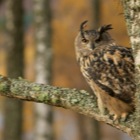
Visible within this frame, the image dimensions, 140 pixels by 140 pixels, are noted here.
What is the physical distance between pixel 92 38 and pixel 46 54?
20.8ft

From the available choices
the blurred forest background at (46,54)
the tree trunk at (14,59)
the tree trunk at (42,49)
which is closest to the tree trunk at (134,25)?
the blurred forest background at (46,54)

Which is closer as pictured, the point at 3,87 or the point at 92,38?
the point at 3,87

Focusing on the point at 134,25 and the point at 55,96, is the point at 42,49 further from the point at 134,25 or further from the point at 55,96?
the point at 134,25

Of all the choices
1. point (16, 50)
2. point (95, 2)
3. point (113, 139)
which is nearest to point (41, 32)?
point (16, 50)

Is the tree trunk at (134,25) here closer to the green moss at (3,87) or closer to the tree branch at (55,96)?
the tree branch at (55,96)

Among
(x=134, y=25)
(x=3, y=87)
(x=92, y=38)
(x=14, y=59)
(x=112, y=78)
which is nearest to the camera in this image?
(x=134, y=25)

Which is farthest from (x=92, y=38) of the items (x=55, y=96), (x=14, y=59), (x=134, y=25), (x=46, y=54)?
(x=46, y=54)

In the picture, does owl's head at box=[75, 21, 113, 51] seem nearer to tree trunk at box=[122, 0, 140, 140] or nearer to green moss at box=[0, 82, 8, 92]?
green moss at box=[0, 82, 8, 92]

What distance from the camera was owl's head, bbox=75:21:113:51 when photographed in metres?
6.41

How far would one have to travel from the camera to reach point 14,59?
11883 millimetres

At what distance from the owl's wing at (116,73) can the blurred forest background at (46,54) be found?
384mm

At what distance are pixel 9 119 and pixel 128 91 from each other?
6.89m

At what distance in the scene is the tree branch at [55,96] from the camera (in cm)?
520

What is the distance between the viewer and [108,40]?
641 cm
